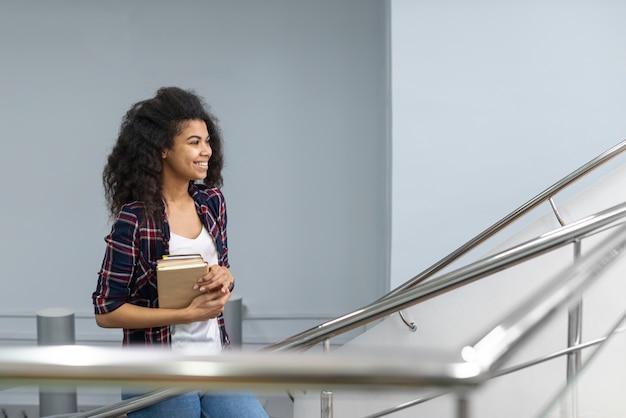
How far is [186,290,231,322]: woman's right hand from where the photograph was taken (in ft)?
6.52

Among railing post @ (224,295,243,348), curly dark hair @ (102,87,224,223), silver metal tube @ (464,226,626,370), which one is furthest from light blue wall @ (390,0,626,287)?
silver metal tube @ (464,226,626,370)

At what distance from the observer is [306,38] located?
192 inches

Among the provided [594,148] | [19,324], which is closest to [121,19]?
[19,324]

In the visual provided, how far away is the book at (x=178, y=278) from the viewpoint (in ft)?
6.38

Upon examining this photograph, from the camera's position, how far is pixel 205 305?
6.55 ft

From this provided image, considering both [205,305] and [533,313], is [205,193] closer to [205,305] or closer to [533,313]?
[205,305]

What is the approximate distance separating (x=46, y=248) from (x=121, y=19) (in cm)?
148

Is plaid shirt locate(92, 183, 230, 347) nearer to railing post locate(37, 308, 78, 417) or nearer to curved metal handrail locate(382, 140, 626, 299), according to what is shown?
curved metal handrail locate(382, 140, 626, 299)

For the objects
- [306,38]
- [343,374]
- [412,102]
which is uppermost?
[306,38]

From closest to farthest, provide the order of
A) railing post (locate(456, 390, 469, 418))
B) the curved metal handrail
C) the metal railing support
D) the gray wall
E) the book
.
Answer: railing post (locate(456, 390, 469, 418)), the metal railing support, the book, the curved metal handrail, the gray wall

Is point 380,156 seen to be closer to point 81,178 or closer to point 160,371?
point 81,178

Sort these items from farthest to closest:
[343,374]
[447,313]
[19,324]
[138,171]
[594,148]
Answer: [19,324] → [594,148] → [447,313] → [138,171] → [343,374]

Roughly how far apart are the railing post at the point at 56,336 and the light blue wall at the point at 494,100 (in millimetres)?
1875

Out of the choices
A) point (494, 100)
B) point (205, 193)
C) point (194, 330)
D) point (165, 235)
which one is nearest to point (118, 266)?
point (165, 235)
